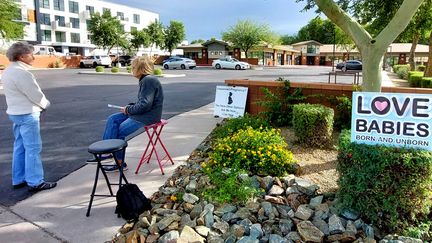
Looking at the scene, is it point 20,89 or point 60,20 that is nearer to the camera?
point 20,89

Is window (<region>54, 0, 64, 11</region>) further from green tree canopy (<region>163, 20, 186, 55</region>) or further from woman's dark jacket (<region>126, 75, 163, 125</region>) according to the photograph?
woman's dark jacket (<region>126, 75, 163, 125</region>)

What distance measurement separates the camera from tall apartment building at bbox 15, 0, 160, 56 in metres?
45.9

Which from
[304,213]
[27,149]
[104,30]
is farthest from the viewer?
[104,30]

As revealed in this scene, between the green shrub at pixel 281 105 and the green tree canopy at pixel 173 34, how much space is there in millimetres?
52427

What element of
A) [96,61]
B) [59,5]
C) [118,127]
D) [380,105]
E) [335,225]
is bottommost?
[335,225]

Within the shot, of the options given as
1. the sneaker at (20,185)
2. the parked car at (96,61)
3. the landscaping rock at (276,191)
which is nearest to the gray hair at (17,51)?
the sneaker at (20,185)

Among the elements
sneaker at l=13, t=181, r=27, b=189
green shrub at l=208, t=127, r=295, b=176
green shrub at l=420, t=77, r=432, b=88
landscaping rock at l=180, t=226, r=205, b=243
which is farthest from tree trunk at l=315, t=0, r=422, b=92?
green shrub at l=420, t=77, r=432, b=88

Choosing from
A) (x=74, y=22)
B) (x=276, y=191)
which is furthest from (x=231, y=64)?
(x=276, y=191)

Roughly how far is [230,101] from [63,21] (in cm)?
5471

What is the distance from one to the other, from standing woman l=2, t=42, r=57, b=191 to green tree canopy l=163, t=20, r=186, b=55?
179ft

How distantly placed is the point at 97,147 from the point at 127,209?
0.73 m

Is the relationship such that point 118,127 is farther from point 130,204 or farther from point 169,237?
point 169,237

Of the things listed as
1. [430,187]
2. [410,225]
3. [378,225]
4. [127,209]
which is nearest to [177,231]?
[127,209]

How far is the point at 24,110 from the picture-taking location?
3893 millimetres
